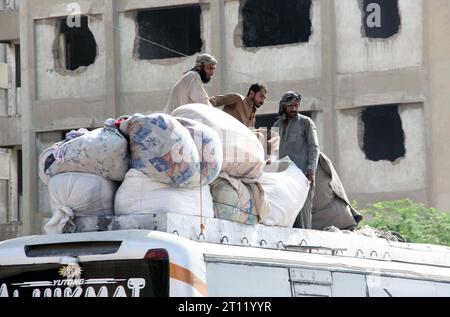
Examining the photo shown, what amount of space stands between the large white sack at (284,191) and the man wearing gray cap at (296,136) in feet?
1.40

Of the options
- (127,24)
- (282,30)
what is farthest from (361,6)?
(127,24)

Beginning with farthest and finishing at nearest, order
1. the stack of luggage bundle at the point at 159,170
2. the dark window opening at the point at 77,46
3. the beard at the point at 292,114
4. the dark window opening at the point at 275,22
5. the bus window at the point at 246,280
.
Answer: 1. the dark window opening at the point at 77,46
2. the dark window opening at the point at 275,22
3. the beard at the point at 292,114
4. the stack of luggage bundle at the point at 159,170
5. the bus window at the point at 246,280

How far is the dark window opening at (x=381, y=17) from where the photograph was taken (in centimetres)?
2547

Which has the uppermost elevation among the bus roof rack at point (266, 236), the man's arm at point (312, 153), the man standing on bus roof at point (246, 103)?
the man standing on bus roof at point (246, 103)

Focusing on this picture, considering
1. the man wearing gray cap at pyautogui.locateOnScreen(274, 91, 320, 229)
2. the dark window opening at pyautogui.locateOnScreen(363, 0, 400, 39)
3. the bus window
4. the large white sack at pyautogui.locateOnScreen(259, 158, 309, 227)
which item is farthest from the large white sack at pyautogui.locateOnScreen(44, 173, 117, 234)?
the dark window opening at pyautogui.locateOnScreen(363, 0, 400, 39)

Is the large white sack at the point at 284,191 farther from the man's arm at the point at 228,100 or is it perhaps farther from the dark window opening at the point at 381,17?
the dark window opening at the point at 381,17

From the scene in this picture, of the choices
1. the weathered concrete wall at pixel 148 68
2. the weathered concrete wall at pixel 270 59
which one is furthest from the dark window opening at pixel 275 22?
the weathered concrete wall at pixel 148 68

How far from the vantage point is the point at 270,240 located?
A: 7980 millimetres

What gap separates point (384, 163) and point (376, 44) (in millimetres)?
2492

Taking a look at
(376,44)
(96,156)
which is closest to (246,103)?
(96,156)

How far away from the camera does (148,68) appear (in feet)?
90.1

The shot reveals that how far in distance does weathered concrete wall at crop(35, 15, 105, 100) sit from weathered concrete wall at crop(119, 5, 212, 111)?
20.9 inches

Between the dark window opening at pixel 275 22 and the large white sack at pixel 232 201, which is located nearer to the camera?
the large white sack at pixel 232 201

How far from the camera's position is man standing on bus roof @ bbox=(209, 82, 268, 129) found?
10.4m
